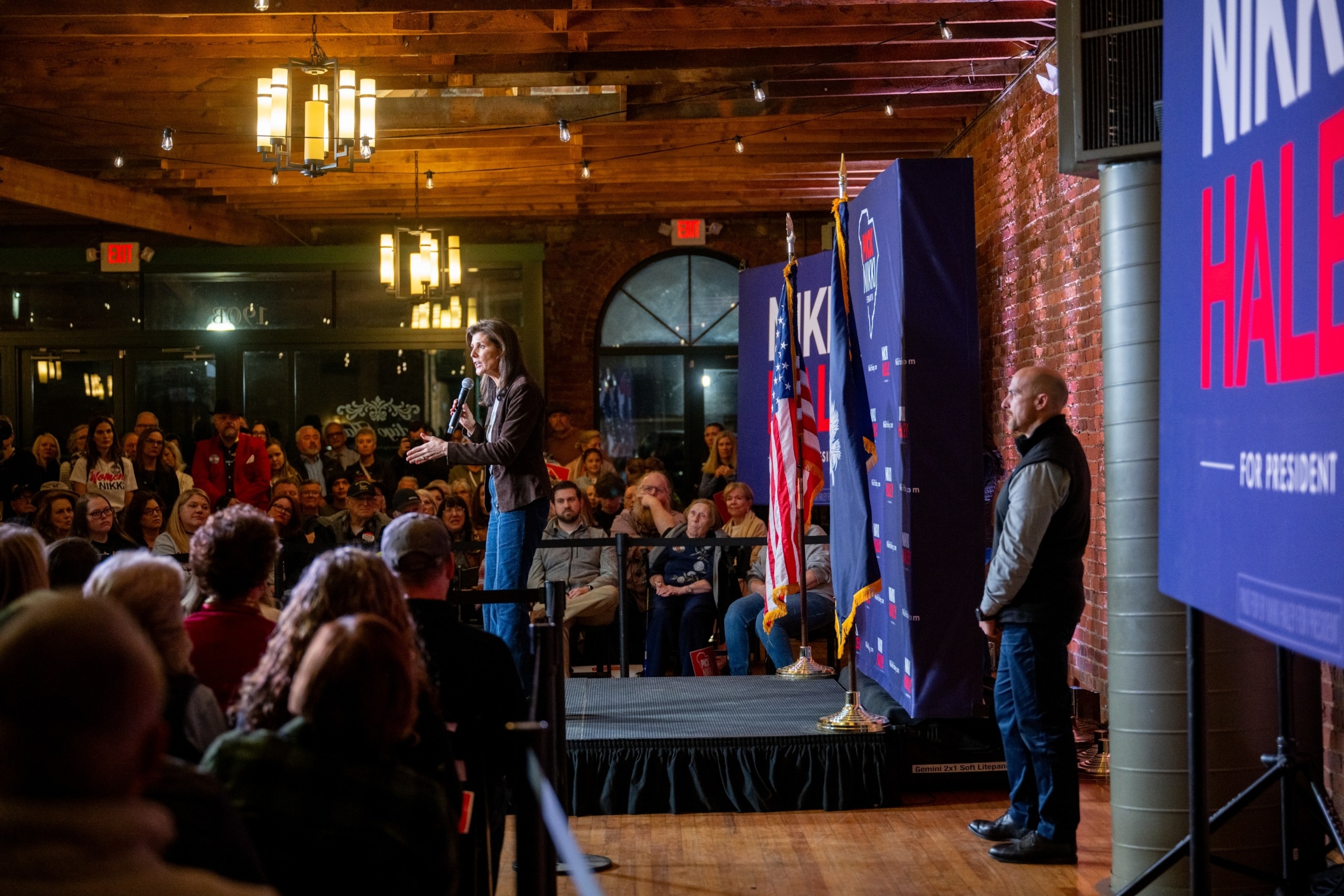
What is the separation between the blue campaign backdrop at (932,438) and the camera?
16.1ft

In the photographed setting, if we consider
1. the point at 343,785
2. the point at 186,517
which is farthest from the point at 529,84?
the point at 343,785

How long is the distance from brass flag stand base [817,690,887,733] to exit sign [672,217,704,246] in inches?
301

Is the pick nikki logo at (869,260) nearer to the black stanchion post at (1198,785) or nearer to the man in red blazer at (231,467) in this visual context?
the black stanchion post at (1198,785)

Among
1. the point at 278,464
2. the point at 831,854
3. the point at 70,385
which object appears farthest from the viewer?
the point at 70,385

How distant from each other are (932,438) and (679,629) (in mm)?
2510

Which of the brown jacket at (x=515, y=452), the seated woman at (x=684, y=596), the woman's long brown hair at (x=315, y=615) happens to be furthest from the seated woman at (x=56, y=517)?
the woman's long brown hair at (x=315, y=615)

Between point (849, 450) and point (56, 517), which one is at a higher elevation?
point (849, 450)

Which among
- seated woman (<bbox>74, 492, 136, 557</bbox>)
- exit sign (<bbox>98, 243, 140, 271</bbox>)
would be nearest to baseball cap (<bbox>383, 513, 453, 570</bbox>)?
seated woman (<bbox>74, 492, 136, 557</bbox>)

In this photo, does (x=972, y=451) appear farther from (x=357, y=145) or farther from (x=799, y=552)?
(x=357, y=145)

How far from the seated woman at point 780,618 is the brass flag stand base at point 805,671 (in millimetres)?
275

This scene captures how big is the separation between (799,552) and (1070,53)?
2.73m

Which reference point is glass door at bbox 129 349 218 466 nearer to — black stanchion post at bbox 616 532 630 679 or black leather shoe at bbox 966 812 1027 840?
black stanchion post at bbox 616 532 630 679

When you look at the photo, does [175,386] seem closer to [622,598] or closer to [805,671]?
[622,598]

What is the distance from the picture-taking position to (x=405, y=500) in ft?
24.0
